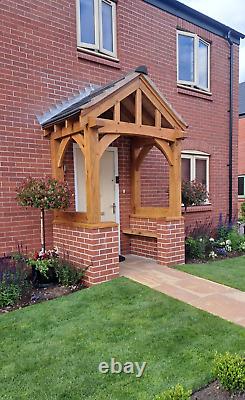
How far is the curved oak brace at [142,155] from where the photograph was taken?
6.93 metres

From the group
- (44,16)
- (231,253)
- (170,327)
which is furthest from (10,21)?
(231,253)

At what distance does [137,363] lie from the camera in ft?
10.1

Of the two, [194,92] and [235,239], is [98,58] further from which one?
[235,239]

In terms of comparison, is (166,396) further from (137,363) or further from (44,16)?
(44,16)

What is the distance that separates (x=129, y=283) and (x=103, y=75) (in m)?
4.49

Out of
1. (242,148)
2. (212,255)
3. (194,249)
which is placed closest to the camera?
(194,249)

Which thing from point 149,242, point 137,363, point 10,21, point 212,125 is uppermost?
point 10,21

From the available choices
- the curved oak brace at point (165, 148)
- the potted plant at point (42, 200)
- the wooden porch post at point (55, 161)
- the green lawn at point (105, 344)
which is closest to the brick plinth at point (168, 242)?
the curved oak brace at point (165, 148)

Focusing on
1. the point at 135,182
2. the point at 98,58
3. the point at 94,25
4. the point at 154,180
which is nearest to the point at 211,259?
the point at 154,180

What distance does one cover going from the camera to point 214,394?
262 cm

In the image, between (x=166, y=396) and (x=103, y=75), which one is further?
(x=103, y=75)

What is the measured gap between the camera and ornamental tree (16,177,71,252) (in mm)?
5086

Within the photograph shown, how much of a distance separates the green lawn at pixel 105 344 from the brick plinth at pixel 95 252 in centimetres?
40

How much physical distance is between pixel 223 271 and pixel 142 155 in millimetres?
2956
